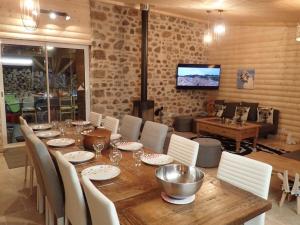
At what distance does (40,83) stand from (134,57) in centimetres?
225

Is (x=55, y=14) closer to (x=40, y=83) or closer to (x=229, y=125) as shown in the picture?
(x=40, y=83)

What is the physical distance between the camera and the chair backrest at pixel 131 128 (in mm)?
3332

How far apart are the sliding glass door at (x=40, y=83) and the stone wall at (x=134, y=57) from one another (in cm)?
37

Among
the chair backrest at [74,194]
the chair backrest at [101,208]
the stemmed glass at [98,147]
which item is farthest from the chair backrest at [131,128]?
the chair backrest at [101,208]

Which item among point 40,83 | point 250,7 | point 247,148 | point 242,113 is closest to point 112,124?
point 40,83

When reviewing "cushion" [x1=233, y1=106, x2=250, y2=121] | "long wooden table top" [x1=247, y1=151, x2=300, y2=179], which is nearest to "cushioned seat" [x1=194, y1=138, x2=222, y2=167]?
"long wooden table top" [x1=247, y1=151, x2=300, y2=179]

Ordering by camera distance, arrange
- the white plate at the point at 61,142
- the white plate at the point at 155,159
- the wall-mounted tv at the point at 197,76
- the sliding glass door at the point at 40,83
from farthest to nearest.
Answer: the wall-mounted tv at the point at 197,76, the sliding glass door at the point at 40,83, the white plate at the point at 61,142, the white plate at the point at 155,159

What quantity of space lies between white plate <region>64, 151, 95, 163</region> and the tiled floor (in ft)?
2.83

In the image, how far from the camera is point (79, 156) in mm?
2213

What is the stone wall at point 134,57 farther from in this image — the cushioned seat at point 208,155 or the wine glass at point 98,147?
the wine glass at point 98,147

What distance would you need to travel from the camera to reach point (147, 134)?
3035mm

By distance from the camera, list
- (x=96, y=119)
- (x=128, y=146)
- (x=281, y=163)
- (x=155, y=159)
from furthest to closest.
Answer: (x=96, y=119), (x=281, y=163), (x=128, y=146), (x=155, y=159)

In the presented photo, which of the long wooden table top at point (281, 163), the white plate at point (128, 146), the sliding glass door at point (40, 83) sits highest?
the sliding glass door at point (40, 83)

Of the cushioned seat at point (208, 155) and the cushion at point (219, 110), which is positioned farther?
the cushion at point (219, 110)
